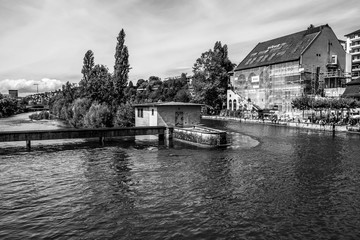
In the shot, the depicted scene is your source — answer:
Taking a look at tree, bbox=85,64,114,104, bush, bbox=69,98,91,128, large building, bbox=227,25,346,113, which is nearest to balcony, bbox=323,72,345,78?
large building, bbox=227,25,346,113

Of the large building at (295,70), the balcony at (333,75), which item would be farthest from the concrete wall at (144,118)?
the balcony at (333,75)

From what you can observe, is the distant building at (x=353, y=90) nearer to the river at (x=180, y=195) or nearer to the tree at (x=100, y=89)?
the river at (x=180, y=195)

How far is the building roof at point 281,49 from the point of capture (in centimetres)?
7462

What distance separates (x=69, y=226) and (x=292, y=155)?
72.5ft

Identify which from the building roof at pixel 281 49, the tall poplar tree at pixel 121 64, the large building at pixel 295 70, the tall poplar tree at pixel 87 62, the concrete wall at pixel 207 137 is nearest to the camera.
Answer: the concrete wall at pixel 207 137

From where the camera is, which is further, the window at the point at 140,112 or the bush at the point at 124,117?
the bush at the point at 124,117

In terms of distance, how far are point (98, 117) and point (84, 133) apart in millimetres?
15223

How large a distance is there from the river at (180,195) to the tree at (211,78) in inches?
2588

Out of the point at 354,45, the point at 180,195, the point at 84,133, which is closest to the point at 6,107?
the point at 84,133

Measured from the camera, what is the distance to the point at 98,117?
50.8m

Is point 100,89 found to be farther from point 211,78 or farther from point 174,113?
point 211,78

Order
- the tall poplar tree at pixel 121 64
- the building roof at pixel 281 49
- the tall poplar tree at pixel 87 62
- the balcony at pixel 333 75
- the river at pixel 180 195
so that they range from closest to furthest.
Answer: the river at pixel 180 195
the tall poplar tree at pixel 121 64
the balcony at pixel 333 75
the building roof at pixel 281 49
the tall poplar tree at pixel 87 62

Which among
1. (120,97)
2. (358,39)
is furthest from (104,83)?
(358,39)

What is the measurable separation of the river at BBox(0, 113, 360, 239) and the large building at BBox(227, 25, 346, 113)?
1789 inches
